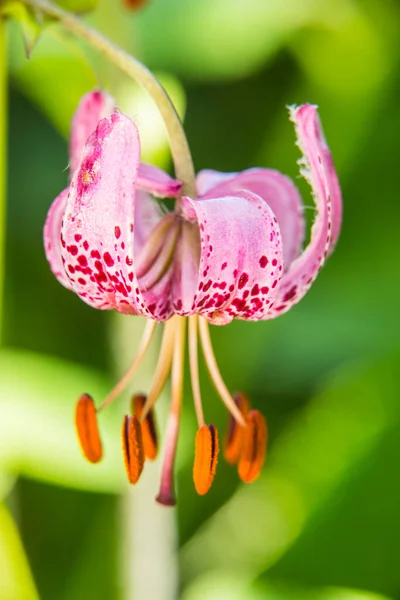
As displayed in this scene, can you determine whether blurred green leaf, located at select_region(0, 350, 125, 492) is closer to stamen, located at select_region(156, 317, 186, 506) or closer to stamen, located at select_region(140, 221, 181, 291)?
stamen, located at select_region(156, 317, 186, 506)

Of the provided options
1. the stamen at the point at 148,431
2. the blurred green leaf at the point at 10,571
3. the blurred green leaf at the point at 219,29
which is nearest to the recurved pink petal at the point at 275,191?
the stamen at the point at 148,431

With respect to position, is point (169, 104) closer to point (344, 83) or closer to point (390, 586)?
point (390, 586)

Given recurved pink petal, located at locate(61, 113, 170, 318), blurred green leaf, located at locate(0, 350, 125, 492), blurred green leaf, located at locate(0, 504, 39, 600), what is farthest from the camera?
blurred green leaf, located at locate(0, 350, 125, 492)

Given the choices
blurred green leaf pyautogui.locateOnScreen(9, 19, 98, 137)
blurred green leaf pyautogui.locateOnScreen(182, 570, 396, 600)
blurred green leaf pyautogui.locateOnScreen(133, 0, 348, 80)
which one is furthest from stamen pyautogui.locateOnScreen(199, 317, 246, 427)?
blurred green leaf pyautogui.locateOnScreen(133, 0, 348, 80)

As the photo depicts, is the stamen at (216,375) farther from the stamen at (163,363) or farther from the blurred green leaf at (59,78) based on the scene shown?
the blurred green leaf at (59,78)

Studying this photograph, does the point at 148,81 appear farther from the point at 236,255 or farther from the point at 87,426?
the point at 87,426

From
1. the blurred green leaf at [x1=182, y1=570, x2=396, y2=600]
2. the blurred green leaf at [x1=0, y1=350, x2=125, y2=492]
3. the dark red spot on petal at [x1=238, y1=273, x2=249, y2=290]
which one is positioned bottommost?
the blurred green leaf at [x1=182, y1=570, x2=396, y2=600]

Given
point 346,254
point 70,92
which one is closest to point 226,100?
point 346,254
